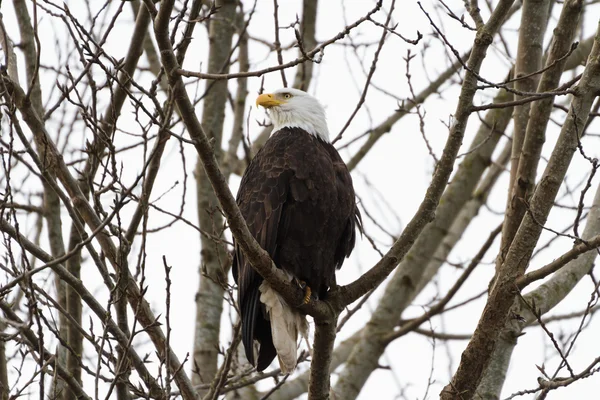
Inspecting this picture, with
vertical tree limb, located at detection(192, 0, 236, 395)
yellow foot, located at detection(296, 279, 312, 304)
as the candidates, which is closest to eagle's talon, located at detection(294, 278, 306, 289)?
yellow foot, located at detection(296, 279, 312, 304)

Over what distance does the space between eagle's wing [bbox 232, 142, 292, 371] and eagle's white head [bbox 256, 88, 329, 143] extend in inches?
26.1

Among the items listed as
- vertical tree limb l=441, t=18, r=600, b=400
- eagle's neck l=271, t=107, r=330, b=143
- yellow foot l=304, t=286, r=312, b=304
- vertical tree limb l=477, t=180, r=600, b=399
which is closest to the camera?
vertical tree limb l=441, t=18, r=600, b=400

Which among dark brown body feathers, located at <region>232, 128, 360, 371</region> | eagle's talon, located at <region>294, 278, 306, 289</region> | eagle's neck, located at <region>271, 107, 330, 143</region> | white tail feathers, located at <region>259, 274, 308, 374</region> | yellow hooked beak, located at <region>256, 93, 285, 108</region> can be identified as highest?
yellow hooked beak, located at <region>256, 93, 285, 108</region>

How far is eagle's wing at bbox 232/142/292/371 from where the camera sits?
465 cm

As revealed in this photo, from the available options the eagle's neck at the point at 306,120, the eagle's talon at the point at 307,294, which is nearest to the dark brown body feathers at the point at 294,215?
the eagle's talon at the point at 307,294

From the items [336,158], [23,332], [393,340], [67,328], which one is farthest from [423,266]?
[23,332]

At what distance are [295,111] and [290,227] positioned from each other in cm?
122

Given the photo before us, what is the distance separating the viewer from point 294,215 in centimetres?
469

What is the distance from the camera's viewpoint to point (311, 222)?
185 inches

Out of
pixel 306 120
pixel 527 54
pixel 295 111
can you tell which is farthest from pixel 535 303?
pixel 295 111

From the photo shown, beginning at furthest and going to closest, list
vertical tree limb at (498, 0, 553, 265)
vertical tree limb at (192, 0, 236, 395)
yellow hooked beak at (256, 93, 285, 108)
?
vertical tree limb at (192, 0, 236, 395) → yellow hooked beak at (256, 93, 285, 108) → vertical tree limb at (498, 0, 553, 265)

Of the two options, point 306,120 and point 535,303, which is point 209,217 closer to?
point 306,120

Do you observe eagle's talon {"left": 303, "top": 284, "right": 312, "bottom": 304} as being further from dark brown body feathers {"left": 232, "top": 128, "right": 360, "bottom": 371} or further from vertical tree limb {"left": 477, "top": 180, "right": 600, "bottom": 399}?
vertical tree limb {"left": 477, "top": 180, "right": 600, "bottom": 399}

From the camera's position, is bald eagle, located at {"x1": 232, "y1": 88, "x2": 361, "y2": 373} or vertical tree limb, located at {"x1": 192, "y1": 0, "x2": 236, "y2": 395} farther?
vertical tree limb, located at {"x1": 192, "y1": 0, "x2": 236, "y2": 395}
